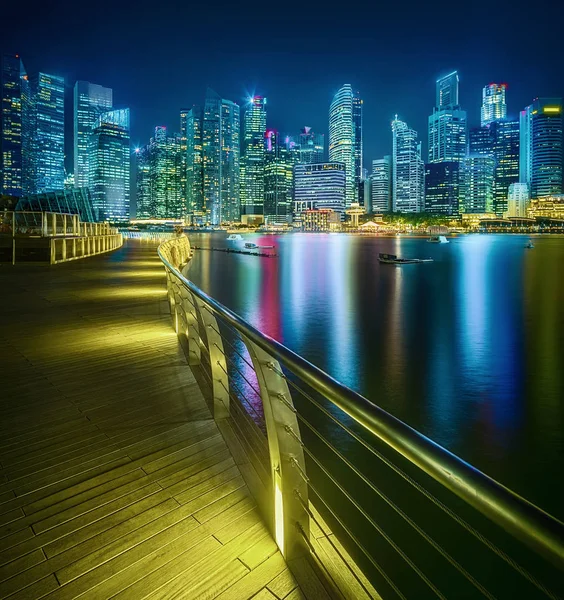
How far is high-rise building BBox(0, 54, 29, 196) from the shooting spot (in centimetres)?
18612

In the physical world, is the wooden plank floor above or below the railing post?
below

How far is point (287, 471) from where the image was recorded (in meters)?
2.52

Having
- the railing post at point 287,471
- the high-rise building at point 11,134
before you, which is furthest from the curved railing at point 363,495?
the high-rise building at point 11,134

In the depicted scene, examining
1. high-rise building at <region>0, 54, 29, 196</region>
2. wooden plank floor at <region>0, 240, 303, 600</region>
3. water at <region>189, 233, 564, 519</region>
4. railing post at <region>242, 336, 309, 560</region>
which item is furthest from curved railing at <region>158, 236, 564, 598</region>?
high-rise building at <region>0, 54, 29, 196</region>

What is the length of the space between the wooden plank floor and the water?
4.97 m

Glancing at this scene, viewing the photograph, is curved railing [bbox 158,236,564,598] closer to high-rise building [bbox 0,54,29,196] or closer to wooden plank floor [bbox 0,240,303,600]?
wooden plank floor [bbox 0,240,303,600]

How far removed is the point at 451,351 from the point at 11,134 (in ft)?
688

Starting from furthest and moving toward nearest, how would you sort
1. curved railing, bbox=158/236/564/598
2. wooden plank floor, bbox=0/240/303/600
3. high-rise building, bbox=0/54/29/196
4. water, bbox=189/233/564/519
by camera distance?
high-rise building, bbox=0/54/29/196
water, bbox=189/233/564/519
wooden plank floor, bbox=0/240/303/600
curved railing, bbox=158/236/564/598

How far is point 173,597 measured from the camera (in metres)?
2.29

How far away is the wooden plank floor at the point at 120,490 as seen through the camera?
2.41 metres

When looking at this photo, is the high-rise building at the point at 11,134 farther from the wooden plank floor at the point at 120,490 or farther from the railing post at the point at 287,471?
the railing post at the point at 287,471

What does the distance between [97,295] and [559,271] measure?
46.6 m

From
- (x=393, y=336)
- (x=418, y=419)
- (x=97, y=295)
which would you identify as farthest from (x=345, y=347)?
(x=97, y=295)

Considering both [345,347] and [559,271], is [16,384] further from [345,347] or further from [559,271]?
[559,271]
